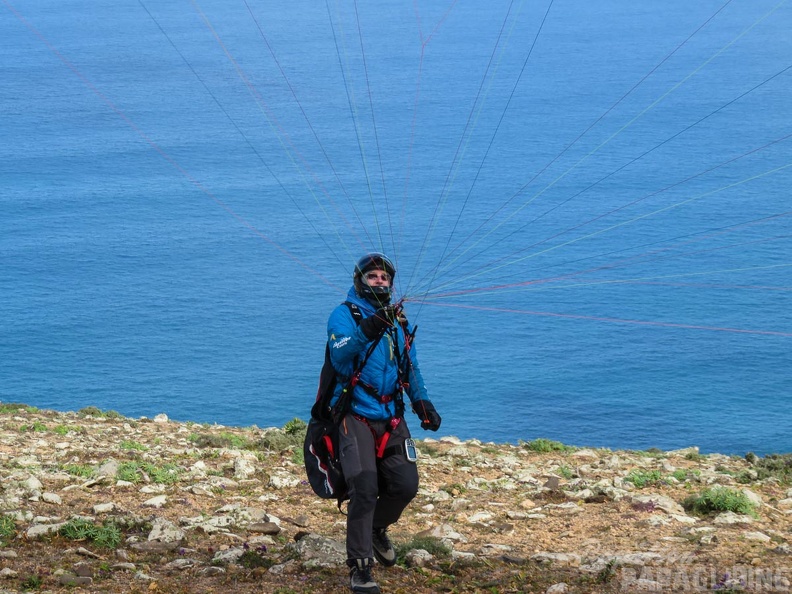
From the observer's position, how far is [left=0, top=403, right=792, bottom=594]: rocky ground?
819cm

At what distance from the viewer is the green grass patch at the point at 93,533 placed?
8867 millimetres

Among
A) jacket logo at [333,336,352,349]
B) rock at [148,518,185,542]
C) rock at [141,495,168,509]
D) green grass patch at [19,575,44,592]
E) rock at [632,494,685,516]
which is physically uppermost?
rock at [632,494,685,516]

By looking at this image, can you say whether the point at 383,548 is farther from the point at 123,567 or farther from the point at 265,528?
the point at 123,567

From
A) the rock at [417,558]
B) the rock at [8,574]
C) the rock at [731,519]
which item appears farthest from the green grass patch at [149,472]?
the rock at [731,519]

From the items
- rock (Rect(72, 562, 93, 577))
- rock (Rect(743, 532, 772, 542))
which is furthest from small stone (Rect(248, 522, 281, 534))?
rock (Rect(743, 532, 772, 542))

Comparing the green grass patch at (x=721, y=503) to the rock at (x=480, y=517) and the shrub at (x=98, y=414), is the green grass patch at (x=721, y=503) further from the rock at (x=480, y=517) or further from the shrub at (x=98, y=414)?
the shrub at (x=98, y=414)

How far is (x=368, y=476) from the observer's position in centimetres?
773

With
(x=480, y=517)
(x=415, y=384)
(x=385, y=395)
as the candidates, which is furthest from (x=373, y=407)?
(x=480, y=517)

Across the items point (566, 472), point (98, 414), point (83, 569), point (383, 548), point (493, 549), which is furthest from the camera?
point (98, 414)

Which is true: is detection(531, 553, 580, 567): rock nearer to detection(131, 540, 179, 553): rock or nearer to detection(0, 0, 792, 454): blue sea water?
detection(131, 540, 179, 553): rock

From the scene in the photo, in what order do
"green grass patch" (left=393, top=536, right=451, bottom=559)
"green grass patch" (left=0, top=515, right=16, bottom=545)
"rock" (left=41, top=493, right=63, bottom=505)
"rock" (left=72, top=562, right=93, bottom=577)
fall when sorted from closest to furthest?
"rock" (left=72, top=562, right=93, bottom=577)
"green grass patch" (left=393, top=536, right=451, bottom=559)
"green grass patch" (left=0, top=515, right=16, bottom=545)
"rock" (left=41, top=493, right=63, bottom=505)

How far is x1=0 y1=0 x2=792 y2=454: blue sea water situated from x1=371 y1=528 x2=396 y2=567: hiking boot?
2241 centimetres

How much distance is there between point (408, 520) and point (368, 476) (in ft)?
10.0

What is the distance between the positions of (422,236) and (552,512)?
7529 centimetres
